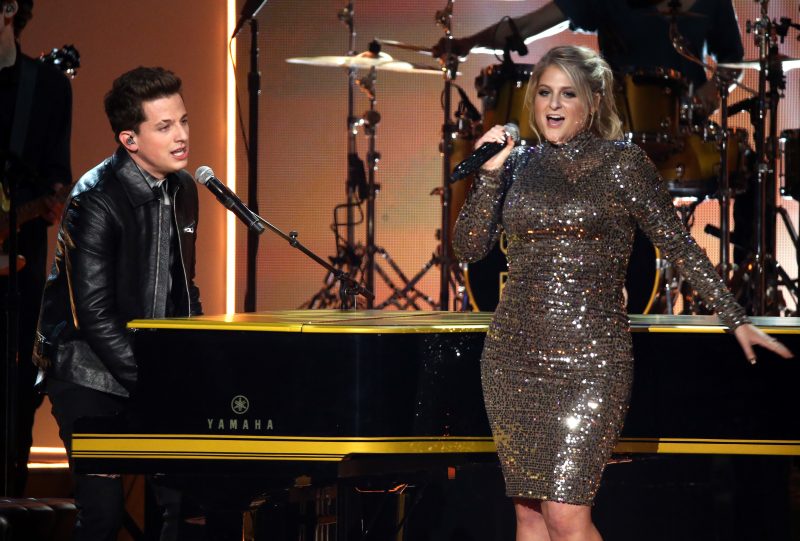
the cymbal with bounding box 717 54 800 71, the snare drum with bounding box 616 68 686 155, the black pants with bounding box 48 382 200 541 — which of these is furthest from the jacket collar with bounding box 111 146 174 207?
the cymbal with bounding box 717 54 800 71

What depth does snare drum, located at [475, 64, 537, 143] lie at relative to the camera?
6.29 m

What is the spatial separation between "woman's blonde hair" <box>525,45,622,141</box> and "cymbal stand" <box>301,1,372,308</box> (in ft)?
14.2

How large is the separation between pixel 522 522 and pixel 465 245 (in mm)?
745

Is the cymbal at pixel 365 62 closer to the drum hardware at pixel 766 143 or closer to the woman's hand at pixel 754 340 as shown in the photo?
the drum hardware at pixel 766 143

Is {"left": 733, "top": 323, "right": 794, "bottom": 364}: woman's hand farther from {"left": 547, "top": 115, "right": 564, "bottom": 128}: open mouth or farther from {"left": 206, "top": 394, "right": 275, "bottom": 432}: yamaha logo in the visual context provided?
{"left": 206, "top": 394, "right": 275, "bottom": 432}: yamaha logo

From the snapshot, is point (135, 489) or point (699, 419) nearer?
point (699, 419)

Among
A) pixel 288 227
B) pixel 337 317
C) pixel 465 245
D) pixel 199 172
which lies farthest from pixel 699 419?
pixel 288 227

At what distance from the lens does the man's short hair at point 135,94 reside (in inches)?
131

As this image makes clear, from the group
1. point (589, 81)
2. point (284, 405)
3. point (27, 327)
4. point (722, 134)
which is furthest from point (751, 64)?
point (284, 405)

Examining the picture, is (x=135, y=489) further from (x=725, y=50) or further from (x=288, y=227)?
A: (x=725, y=50)

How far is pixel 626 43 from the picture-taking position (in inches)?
265

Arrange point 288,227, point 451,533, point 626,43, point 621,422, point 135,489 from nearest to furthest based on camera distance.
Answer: point 621,422
point 451,533
point 135,489
point 626,43
point 288,227

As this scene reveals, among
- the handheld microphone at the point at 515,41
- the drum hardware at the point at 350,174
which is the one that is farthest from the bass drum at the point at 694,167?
the drum hardware at the point at 350,174

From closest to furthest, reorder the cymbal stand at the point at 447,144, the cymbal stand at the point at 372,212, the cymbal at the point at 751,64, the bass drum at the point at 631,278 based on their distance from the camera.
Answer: the bass drum at the point at 631,278, the cymbal stand at the point at 447,144, the cymbal at the point at 751,64, the cymbal stand at the point at 372,212
